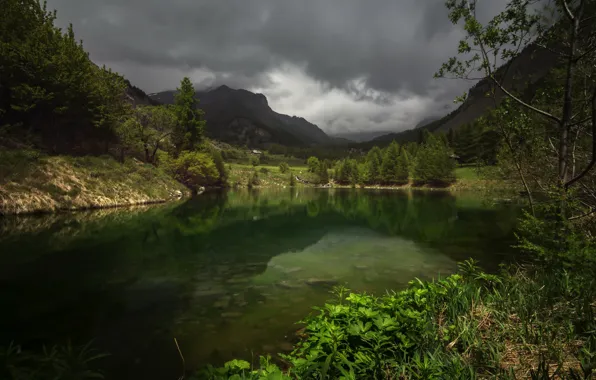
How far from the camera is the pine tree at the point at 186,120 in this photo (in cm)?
7194

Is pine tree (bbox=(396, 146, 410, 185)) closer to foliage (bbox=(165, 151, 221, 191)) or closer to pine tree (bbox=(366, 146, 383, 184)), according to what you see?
pine tree (bbox=(366, 146, 383, 184))

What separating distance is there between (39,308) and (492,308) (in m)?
13.7

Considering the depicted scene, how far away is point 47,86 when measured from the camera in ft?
139

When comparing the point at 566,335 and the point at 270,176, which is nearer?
the point at 566,335

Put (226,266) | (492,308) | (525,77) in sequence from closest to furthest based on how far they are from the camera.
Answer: (492,308) → (525,77) → (226,266)

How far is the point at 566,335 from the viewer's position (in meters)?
5.39

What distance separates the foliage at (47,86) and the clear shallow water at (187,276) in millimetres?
22817

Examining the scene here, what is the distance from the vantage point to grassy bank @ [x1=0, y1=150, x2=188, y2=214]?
99.0 feet

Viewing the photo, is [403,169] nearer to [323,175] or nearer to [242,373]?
[323,175]

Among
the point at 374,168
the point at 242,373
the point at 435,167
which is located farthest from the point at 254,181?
A: the point at 242,373

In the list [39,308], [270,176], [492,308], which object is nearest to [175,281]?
[39,308]

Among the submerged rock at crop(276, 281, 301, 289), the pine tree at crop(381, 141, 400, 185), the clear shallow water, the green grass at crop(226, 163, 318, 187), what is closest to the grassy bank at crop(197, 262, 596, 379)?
the clear shallow water

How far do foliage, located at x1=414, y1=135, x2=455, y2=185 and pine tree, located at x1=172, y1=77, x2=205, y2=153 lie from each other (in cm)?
9577

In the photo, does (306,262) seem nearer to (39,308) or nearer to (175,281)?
(175,281)
